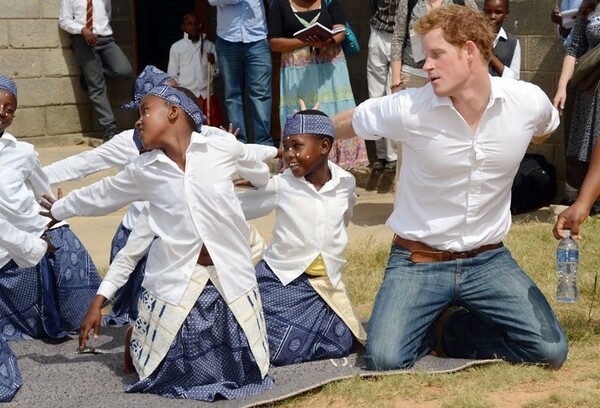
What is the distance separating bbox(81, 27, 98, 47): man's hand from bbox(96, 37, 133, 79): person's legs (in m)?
0.10

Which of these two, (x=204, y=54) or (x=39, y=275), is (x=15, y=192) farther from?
(x=204, y=54)

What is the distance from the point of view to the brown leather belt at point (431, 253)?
5.48 m

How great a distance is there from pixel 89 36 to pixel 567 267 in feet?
23.4

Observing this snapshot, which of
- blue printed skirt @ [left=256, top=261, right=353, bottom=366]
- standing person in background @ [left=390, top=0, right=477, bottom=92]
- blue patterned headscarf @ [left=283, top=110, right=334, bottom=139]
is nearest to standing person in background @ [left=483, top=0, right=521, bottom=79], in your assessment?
standing person in background @ [left=390, top=0, right=477, bottom=92]

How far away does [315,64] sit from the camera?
9641 millimetres

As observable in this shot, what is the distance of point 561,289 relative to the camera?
5.59 metres

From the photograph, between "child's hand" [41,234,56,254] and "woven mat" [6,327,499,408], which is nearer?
"woven mat" [6,327,499,408]

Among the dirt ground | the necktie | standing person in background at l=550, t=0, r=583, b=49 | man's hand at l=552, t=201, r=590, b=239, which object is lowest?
the dirt ground

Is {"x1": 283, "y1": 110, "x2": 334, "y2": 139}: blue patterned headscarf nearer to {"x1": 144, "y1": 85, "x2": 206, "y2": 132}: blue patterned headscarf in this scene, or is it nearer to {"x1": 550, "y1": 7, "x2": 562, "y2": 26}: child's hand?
{"x1": 144, "y1": 85, "x2": 206, "y2": 132}: blue patterned headscarf

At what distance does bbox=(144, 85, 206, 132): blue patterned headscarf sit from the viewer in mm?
5215

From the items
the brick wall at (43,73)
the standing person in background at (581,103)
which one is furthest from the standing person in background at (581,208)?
the brick wall at (43,73)

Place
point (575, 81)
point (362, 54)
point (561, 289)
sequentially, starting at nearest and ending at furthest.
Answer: point (561, 289) < point (575, 81) < point (362, 54)

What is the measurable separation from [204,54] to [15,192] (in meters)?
5.91

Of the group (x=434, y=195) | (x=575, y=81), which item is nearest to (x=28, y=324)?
(x=434, y=195)
